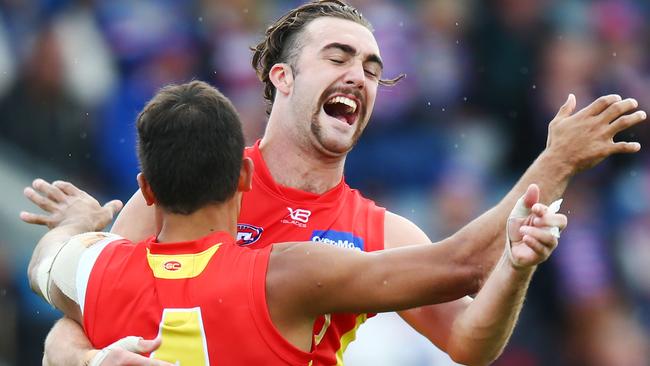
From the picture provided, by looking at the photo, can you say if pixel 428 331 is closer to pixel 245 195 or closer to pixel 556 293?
pixel 245 195

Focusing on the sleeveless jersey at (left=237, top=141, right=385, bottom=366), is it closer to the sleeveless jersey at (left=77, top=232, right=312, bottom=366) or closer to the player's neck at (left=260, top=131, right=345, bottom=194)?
the player's neck at (left=260, top=131, right=345, bottom=194)

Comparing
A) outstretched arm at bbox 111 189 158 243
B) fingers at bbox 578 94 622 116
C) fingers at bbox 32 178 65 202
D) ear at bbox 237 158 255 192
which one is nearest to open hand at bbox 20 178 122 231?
fingers at bbox 32 178 65 202

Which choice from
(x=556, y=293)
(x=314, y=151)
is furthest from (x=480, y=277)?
(x=556, y=293)

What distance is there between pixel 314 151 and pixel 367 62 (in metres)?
0.48

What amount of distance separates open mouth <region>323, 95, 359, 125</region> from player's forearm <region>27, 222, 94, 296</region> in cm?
143

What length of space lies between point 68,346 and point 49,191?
32.1 inches

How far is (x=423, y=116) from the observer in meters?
9.48

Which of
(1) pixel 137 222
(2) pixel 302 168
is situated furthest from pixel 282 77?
(1) pixel 137 222

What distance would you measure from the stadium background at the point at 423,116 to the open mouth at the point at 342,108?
2687mm

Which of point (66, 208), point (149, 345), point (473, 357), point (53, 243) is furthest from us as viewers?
point (66, 208)

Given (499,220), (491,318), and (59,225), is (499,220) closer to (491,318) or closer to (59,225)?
(491,318)

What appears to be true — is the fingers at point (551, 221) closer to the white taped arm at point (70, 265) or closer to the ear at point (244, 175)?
the ear at point (244, 175)

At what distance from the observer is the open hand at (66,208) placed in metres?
4.55

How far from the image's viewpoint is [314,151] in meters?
5.46
